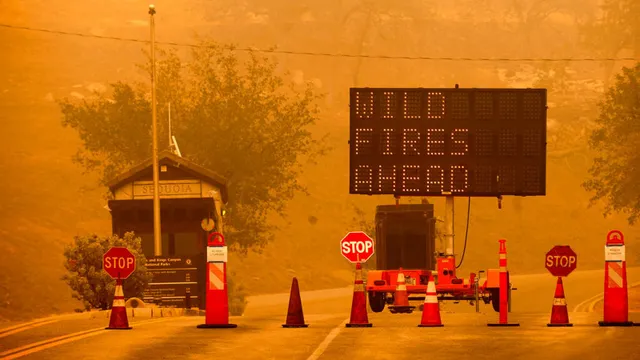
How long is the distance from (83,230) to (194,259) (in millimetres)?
45982

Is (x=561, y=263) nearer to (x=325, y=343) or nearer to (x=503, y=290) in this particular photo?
(x=503, y=290)

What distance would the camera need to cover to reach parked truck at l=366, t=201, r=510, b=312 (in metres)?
30.9

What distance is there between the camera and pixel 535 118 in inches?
1224

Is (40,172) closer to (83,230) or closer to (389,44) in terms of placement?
(83,230)

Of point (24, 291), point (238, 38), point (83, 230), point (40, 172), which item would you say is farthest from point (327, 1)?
point (24, 291)

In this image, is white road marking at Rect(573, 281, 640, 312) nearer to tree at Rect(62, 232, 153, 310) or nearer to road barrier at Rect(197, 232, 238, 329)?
tree at Rect(62, 232, 153, 310)

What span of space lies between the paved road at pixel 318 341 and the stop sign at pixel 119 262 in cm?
85

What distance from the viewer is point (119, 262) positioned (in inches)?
878

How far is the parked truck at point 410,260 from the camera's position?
1216 inches

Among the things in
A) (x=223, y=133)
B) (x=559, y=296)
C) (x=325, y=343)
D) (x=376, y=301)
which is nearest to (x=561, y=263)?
(x=559, y=296)

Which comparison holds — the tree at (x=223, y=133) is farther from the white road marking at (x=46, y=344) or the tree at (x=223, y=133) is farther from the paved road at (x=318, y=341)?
the white road marking at (x=46, y=344)

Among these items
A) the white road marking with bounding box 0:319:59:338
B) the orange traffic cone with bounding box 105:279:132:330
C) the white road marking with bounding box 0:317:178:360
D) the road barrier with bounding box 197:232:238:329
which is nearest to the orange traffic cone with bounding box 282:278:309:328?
the road barrier with bounding box 197:232:238:329

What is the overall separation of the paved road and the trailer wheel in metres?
7.17

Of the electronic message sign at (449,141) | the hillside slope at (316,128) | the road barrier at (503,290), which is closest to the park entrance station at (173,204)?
the hillside slope at (316,128)
